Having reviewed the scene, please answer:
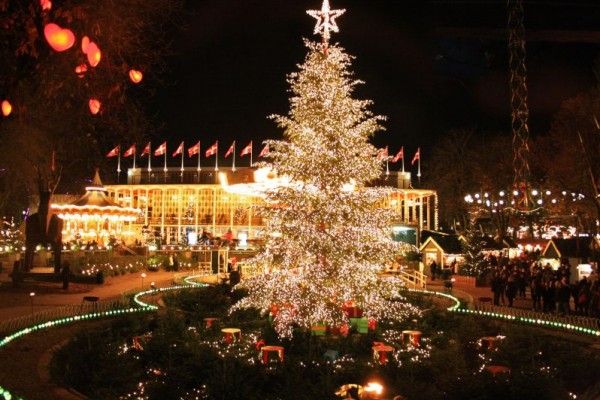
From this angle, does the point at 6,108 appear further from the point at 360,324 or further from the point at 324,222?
the point at 360,324

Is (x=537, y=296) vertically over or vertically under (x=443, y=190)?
under

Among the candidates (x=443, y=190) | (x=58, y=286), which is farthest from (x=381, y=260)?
(x=443, y=190)

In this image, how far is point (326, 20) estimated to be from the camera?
52.1 feet

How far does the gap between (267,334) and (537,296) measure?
10984 mm

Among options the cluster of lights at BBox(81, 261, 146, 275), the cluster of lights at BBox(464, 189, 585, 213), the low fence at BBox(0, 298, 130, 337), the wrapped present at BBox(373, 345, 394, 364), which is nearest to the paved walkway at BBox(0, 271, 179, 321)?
the cluster of lights at BBox(81, 261, 146, 275)

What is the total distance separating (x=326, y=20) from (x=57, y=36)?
409 inches

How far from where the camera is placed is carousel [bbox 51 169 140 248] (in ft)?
132

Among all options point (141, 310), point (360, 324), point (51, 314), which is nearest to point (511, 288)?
point (360, 324)

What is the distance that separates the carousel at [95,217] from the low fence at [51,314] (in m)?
18.8

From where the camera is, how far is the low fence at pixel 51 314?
1518cm

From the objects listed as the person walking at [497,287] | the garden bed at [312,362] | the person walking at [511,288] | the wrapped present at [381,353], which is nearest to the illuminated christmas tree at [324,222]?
the garden bed at [312,362]

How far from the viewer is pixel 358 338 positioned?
1400cm

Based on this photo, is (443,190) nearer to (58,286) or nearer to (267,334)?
(58,286)

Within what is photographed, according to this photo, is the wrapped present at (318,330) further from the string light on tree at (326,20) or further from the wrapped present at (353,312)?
the string light on tree at (326,20)
